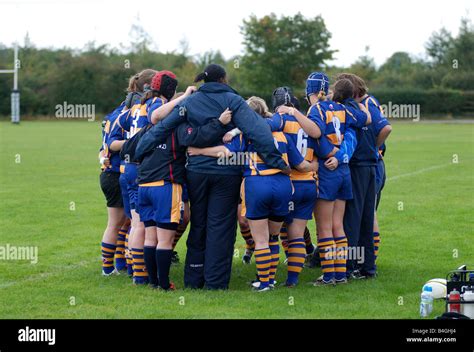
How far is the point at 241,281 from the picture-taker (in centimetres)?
948

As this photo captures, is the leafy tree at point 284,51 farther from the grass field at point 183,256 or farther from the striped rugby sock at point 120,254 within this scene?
the striped rugby sock at point 120,254

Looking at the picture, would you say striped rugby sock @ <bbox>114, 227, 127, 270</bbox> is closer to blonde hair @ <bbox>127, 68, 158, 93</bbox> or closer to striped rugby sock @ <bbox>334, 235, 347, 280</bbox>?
blonde hair @ <bbox>127, 68, 158, 93</bbox>

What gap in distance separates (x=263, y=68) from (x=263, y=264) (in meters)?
63.8

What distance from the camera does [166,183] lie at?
28.4 ft

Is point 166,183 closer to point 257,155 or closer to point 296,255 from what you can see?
point 257,155

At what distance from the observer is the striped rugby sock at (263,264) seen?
8.70m

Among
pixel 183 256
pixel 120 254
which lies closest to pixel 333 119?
pixel 120 254

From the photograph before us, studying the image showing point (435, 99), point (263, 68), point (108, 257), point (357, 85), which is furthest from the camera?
point (263, 68)

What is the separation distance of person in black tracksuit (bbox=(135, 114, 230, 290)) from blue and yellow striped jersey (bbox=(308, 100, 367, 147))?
1.04 metres

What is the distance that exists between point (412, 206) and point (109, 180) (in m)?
7.91

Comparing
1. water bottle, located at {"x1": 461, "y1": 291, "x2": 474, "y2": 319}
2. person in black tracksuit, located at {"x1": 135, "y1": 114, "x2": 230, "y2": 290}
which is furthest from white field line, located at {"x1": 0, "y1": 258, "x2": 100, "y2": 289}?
water bottle, located at {"x1": 461, "y1": 291, "x2": 474, "y2": 319}

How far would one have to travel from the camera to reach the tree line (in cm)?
Result: 6194
